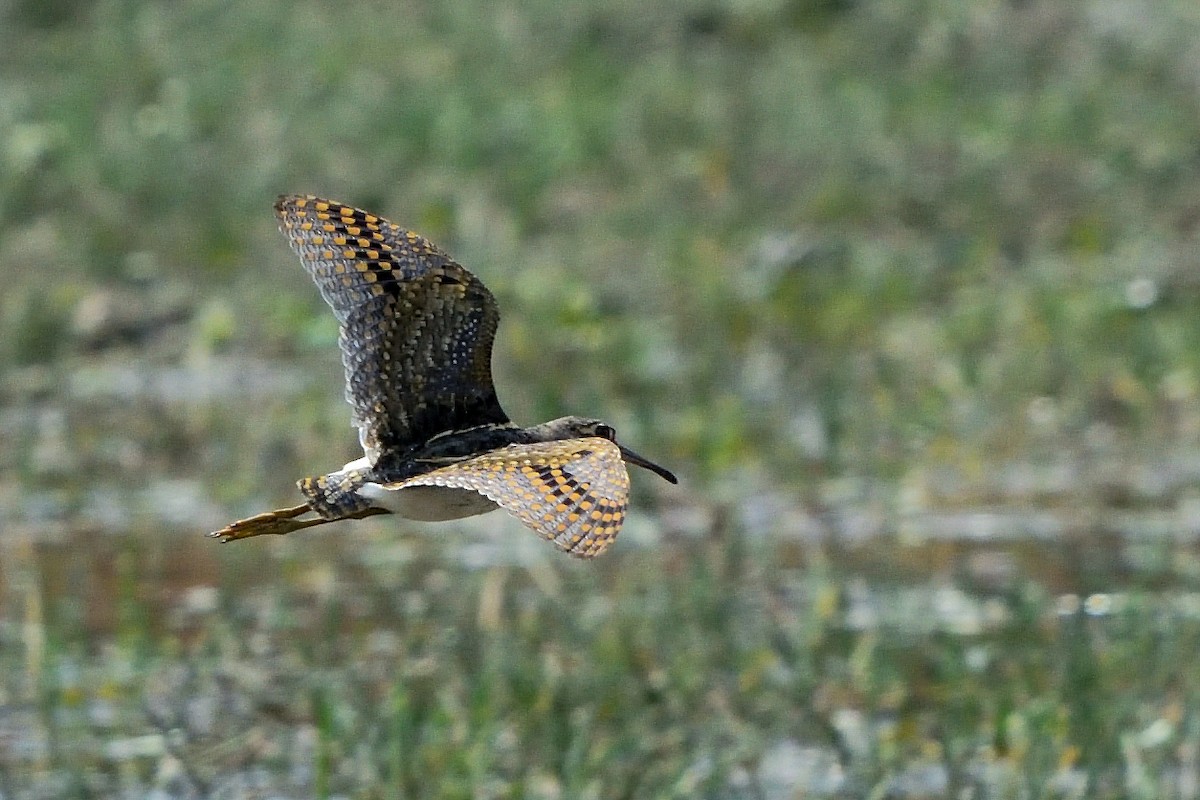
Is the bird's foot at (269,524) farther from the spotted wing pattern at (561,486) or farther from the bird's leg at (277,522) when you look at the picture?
the spotted wing pattern at (561,486)

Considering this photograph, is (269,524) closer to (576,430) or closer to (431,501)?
(431,501)

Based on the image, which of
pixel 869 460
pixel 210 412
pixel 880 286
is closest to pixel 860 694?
pixel 869 460

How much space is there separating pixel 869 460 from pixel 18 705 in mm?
3324

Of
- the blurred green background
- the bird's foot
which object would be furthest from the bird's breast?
the blurred green background

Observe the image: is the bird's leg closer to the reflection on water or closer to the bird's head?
the bird's head

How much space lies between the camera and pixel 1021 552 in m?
8.21

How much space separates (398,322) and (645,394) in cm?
541

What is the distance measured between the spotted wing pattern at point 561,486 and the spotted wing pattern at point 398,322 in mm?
330

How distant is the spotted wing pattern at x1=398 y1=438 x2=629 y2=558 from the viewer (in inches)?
139

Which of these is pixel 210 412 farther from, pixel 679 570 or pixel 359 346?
pixel 359 346

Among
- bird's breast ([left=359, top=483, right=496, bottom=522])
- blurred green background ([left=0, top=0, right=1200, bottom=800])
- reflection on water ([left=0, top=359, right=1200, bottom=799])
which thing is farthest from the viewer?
blurred green background ([left=0, top=0, right=1200, bottom=800])

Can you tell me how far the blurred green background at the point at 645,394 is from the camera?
609 centimetres

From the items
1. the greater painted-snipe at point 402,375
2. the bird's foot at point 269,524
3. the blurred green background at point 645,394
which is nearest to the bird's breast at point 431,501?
the greater painted-snipe at point 402,375

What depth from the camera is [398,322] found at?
416cm
